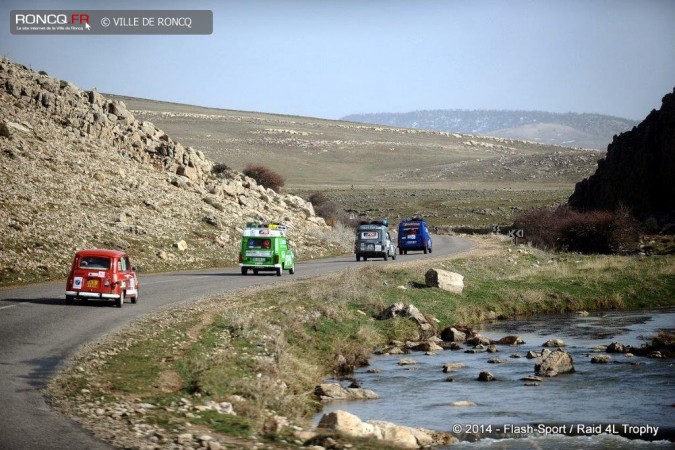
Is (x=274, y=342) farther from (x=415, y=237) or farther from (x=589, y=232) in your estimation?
(x=589, y=232)

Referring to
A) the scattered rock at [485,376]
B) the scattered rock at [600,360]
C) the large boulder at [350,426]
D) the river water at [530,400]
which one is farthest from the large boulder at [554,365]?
the large boulder at [350,426]

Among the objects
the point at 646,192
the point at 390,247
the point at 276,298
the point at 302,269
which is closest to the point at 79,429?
the point at 276,298

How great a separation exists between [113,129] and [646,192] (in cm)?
3849

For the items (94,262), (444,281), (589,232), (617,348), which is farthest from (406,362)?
(589,232)

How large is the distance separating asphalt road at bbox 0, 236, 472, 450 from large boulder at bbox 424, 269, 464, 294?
220 inches

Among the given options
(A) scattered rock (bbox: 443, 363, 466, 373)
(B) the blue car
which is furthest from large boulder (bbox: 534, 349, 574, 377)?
(B) the blue car

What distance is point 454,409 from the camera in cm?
1833

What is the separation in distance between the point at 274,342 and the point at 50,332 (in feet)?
Answer: 17.8

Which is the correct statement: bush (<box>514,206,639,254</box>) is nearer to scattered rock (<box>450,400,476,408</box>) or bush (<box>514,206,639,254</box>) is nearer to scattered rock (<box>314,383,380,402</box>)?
scattered rock (<box>450,400,476,408</box>)

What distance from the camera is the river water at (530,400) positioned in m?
16.1

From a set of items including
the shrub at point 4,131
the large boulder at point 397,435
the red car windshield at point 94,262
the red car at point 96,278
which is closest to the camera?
the large boulder at point 397,435

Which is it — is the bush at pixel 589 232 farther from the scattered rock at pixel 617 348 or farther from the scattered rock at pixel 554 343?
the scattered rock at pixel 617 348

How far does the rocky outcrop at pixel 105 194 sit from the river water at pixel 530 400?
19622mm

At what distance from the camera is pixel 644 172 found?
6269cm
